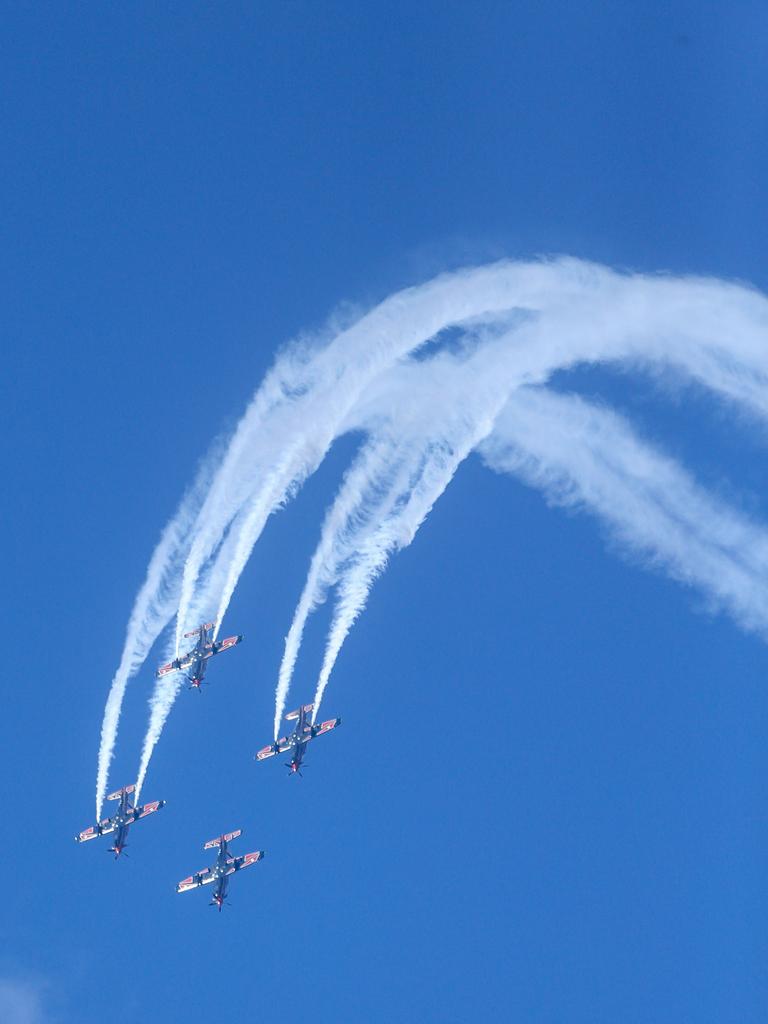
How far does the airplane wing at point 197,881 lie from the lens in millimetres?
70562

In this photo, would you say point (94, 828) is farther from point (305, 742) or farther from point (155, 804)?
point (305, 742)

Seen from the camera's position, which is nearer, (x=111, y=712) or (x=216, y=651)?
(x=111, y=712)

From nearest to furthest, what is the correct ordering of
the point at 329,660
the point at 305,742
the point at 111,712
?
1. the point at 329,660
2. the point at 111,712
3. the point at 305,742

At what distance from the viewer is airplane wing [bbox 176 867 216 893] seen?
70.6 meters

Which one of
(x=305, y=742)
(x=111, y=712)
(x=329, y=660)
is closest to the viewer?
(x=329, y=660)

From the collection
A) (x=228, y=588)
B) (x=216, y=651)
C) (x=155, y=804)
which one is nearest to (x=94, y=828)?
(x=155, y=804)

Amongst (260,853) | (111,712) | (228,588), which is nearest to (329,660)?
(228,588)

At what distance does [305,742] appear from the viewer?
68250mm

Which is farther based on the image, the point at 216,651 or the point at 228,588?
the point at 216,651

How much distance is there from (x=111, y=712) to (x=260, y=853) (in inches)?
390

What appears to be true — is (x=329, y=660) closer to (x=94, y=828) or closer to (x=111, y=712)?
(x=111, y=712)

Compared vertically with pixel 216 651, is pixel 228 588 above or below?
below

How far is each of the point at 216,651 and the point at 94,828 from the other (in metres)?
8.42

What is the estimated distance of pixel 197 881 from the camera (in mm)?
70875
